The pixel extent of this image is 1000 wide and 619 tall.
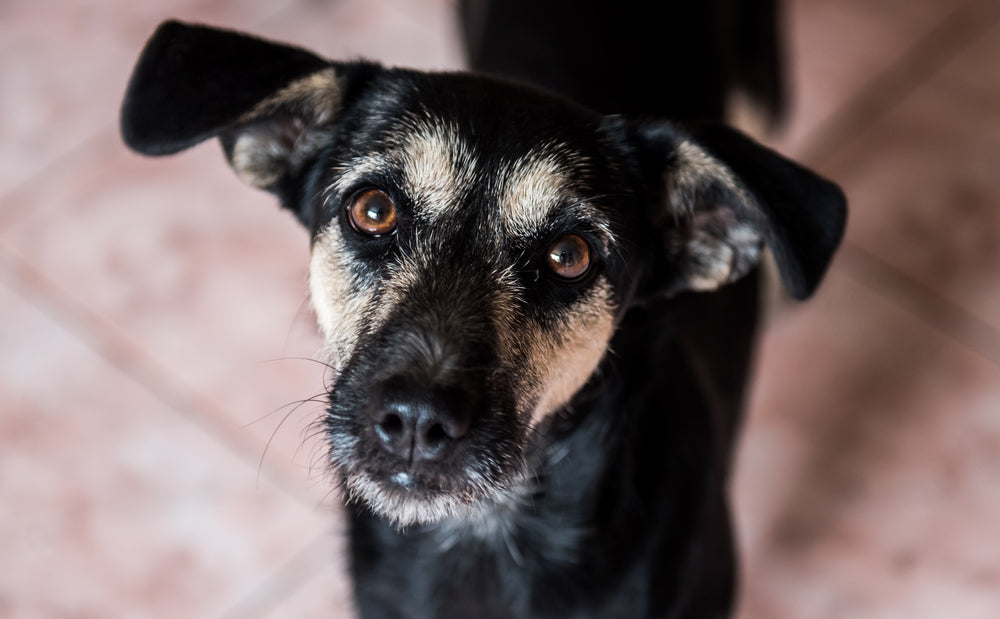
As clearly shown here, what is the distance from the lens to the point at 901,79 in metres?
3.53

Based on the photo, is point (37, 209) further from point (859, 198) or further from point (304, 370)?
point (859, 198)

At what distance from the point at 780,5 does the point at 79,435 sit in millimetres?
2346

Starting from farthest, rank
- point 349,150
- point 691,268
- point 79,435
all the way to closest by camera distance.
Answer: point 79,435, point 691,268, point 349,150

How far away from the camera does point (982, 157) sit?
10.9 ft

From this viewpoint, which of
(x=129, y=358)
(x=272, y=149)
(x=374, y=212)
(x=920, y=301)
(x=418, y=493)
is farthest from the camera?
(x=920, y=301)

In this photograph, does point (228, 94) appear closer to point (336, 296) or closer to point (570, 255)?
point (336, 296)

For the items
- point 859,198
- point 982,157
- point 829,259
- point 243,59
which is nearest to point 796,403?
point 859,198

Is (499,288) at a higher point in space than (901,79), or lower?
higher

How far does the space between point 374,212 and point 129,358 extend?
152 centimetres

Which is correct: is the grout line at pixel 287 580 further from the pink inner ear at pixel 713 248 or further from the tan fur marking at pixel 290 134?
the pink inner ear at pixel 713 248

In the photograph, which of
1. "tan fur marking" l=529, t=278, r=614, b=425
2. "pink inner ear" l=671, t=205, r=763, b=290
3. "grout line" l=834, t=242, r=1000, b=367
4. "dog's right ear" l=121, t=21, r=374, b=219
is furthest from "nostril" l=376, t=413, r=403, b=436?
"grout line" l=834, t=242, r=1000, b=367

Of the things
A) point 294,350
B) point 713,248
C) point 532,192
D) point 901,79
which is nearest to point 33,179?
point 294,350

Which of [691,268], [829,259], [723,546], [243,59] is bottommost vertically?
[723,546]

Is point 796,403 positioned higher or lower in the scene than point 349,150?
lower
